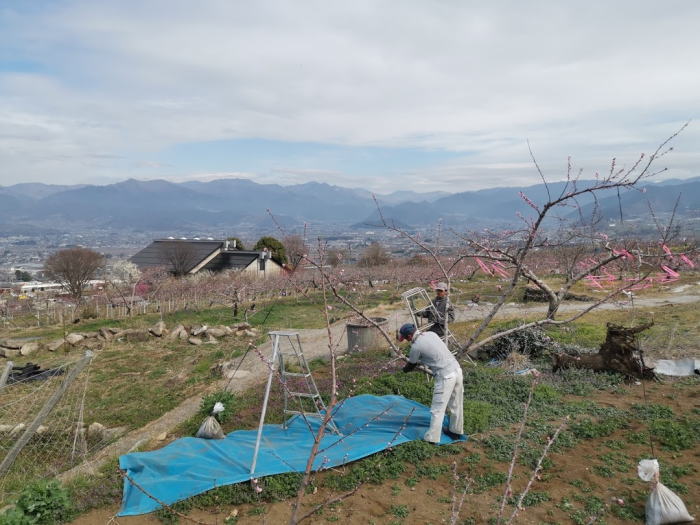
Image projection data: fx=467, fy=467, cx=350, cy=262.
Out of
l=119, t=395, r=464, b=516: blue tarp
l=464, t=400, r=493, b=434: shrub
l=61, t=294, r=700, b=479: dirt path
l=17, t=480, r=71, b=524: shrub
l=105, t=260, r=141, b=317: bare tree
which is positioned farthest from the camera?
l=105, t=260, r=141, b=317: bare tree

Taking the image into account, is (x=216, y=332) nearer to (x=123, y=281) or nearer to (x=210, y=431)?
(x=210, y=431)

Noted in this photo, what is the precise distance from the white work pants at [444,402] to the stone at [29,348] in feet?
41.5

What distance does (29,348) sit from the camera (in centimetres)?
1337

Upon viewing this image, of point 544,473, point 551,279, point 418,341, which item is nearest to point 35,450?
point 418,341

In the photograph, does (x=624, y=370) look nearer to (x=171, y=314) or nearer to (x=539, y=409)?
(x=539, y=409)

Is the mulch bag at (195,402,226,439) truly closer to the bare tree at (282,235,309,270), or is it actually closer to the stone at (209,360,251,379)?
the bare tree at (282,235,309,270)

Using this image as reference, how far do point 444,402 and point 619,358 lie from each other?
401cm

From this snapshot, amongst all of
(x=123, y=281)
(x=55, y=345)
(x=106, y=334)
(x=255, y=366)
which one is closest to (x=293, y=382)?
(x=255, y=366)

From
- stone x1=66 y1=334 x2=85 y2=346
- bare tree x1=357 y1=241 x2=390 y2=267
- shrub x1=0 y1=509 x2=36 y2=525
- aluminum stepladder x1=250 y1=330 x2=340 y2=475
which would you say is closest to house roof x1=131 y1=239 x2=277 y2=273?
bare tree x1=357 y1=241 x2=390 y2=267

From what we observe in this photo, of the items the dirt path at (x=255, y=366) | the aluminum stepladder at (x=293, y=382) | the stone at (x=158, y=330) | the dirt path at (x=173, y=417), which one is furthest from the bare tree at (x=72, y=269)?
the dirt path at (x=173, y=417)

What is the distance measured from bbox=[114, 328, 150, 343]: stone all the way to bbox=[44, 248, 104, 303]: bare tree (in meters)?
11.8

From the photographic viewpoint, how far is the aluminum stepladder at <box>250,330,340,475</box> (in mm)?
4980

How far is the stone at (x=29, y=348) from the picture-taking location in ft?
43.4

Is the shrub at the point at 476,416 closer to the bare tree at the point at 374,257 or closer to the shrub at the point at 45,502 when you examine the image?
the shrub at the point at 45,502
